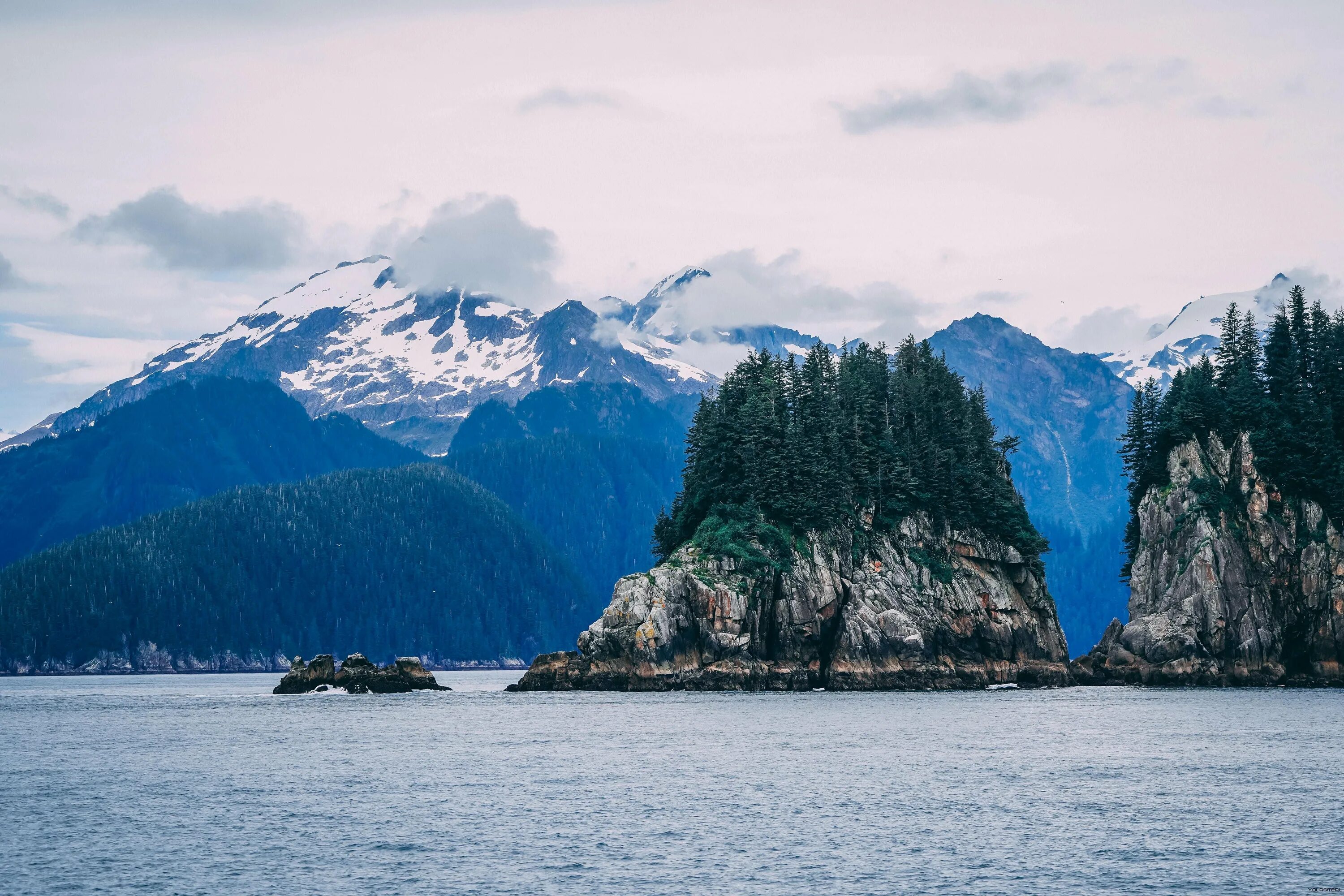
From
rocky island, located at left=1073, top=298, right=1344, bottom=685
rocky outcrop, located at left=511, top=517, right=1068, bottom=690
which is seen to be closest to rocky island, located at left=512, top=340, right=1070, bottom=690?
rocky outcrop, located at left=511, top=517, right=1068, bottom=690

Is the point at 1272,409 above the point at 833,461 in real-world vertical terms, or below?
above

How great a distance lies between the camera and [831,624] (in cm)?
16125

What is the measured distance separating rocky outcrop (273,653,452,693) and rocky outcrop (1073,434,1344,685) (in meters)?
91.1

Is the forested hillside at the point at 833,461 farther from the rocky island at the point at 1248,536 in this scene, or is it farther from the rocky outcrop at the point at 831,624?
the rocky island at the point at 1248,536

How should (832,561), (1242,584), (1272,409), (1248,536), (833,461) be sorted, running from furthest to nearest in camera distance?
(833,461), (1272,409), (832,561), (1248,536), (1242,584)

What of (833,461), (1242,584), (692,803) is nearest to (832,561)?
(833,461)

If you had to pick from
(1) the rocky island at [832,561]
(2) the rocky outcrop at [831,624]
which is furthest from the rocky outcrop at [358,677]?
(2) the rocky outcrop at [831,624]

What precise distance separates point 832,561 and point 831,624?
7082mm

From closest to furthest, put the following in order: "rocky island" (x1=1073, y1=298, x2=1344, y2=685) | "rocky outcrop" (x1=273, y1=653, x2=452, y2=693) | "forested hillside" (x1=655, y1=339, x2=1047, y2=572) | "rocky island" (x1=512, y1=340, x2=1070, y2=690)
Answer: "rocky island" (x1=512, y1=340, x2=1070, y2=690) → "rocky island" (x1=1073, y1=298, x2=1344, y2=685) → "forested hillside" (x1=655, y1=339, x2=1047, y2=572) → "rocky outcrop" (x1=273, y1=653, x2=452, y2=693)

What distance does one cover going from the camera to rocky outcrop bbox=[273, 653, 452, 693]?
181m

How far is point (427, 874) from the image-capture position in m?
57.8

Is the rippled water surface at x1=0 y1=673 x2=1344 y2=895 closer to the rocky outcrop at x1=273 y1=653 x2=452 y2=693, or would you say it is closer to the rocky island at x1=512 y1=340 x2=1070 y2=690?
the rocky island at x1=512 y1=340 x2=1070 y2=690

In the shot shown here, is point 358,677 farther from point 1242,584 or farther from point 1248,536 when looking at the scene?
point 1248,536

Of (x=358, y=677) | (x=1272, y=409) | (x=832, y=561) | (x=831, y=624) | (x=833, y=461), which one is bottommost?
(x=358, y=677)
